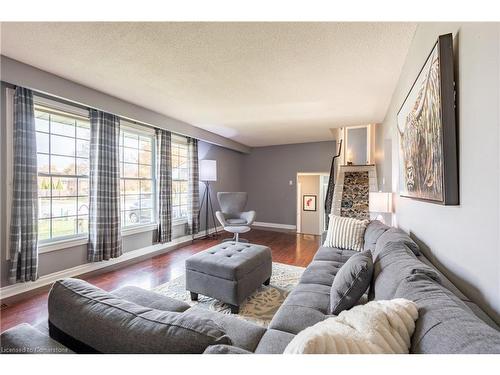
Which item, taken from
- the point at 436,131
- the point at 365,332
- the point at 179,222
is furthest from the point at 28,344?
the point at 179,222

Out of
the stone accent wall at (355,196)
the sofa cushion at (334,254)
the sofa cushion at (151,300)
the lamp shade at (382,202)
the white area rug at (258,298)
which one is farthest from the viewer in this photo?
the stone accent wall at (355,196)

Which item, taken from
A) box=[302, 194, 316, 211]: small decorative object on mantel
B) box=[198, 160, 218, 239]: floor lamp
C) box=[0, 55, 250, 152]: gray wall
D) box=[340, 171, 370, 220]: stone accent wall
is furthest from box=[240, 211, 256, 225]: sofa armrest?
box=[302, 194, 316, 211]: small decorative object on mantel

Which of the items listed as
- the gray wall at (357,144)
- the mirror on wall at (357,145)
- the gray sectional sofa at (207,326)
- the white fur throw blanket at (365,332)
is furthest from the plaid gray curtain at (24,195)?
the gray wall at (357,144)

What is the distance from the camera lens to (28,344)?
77 centimetres

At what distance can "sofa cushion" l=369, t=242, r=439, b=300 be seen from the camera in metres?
1.01

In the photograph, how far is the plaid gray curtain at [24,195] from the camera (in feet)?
7.28

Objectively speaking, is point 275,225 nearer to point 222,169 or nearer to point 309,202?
point 309,202

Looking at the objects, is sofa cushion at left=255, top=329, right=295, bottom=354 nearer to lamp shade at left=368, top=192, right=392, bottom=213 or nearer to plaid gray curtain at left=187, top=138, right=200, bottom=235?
lamp shade at left=368, top=192, right=392, bottom=213

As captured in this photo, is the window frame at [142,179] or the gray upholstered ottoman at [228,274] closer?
the gray upholstered ottoman at [228,274]

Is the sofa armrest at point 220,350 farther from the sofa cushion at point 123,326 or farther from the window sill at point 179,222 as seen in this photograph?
the window sill at point 179,222

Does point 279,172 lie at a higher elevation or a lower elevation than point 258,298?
higher

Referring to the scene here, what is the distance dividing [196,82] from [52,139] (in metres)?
1.89

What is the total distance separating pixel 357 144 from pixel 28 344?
17.3ft

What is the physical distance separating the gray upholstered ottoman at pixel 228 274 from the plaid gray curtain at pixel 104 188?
1548mm
